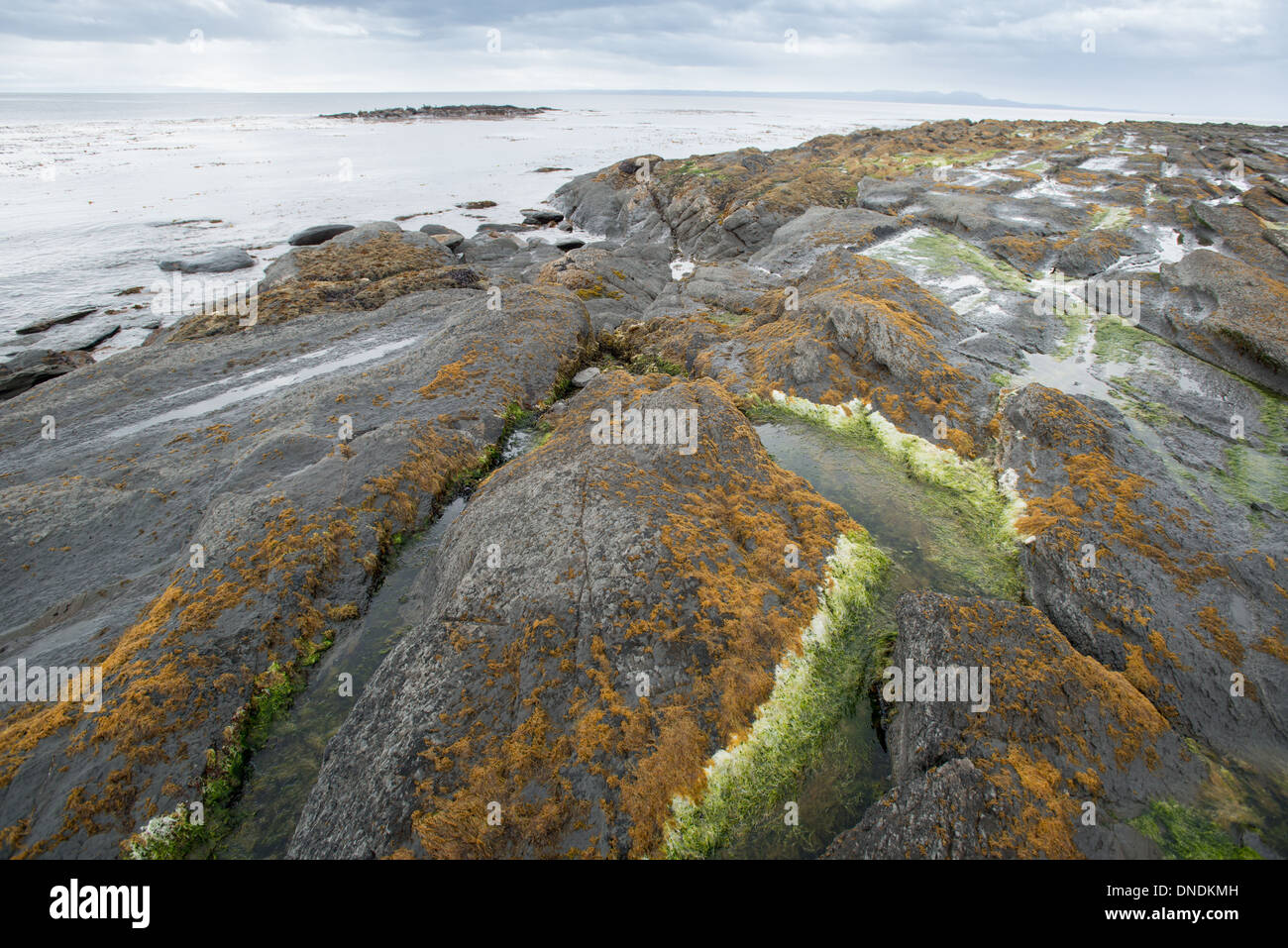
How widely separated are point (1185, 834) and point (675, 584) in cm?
749

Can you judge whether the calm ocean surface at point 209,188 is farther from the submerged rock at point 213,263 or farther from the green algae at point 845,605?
the green algae at point 845,605

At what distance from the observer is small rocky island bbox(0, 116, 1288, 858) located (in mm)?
7734

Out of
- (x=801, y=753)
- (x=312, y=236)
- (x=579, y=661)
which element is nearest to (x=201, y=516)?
(x=579, y=661)

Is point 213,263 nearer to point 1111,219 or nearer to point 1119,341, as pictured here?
point 1119,341

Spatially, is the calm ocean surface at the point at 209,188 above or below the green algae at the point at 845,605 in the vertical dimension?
above

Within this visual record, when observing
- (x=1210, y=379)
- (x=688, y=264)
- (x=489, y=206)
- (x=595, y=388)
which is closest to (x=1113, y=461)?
(x=1210, y=379)

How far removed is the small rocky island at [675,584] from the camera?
7.73m

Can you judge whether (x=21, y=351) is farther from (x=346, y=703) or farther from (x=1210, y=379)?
(x=1210, y=379)

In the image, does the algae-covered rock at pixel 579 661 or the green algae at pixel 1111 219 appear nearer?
the algae-covered rock at pixel 579 661

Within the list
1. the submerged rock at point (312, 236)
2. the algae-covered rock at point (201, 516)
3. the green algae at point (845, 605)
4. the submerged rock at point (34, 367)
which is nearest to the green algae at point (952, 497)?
the green algae at point (845, 605)

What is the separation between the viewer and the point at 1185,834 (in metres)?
7.32

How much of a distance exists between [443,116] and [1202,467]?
23510 centimetres

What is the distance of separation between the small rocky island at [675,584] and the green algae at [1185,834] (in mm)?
43

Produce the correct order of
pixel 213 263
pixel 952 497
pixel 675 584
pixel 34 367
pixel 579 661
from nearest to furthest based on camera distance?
pixel 579 661 → pixel 675 584 → pixel 952 497 → pixel 34 367 → pixel 213 263
